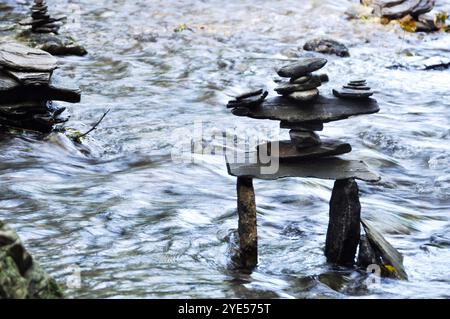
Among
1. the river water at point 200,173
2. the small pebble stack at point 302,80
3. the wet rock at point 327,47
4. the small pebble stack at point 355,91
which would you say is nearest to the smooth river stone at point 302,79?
the small pebble stack at point 302,80

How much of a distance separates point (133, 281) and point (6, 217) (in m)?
2.55

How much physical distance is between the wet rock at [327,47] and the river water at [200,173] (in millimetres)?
360

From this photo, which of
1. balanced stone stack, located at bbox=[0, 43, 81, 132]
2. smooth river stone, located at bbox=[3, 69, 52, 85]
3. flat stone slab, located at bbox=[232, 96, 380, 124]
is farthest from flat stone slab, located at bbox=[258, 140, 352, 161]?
balanced stone stack, located at bbox=[0, 43, 81, 132]

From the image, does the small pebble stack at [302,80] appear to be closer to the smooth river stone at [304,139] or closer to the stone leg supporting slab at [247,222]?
the smooth river stone at [304,139]

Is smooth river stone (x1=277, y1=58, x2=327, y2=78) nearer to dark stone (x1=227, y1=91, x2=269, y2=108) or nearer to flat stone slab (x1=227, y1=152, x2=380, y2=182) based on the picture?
dark stone (x1=227, y1=91, x2=269, y2=108)

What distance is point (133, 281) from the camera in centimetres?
648

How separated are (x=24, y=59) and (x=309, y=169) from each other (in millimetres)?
5653

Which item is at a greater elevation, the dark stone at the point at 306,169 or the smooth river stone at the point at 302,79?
the smooth river stone at the point at 302,79

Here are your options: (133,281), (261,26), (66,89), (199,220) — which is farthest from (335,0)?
(133,281)

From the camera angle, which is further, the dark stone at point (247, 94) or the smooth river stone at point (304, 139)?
the smooth river stone at point (304, 139)

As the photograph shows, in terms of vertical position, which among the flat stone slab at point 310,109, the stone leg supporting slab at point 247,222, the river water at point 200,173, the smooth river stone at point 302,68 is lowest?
the river water at point 200,173

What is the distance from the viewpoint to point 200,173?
36.6ft

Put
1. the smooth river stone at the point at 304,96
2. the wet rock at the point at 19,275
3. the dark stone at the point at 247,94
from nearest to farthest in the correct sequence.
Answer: the wet rock at the point at 19,275, the dark stone at the point at 247,94, the smooth river stone at the point at 304,96

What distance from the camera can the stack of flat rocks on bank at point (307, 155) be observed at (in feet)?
23.0
